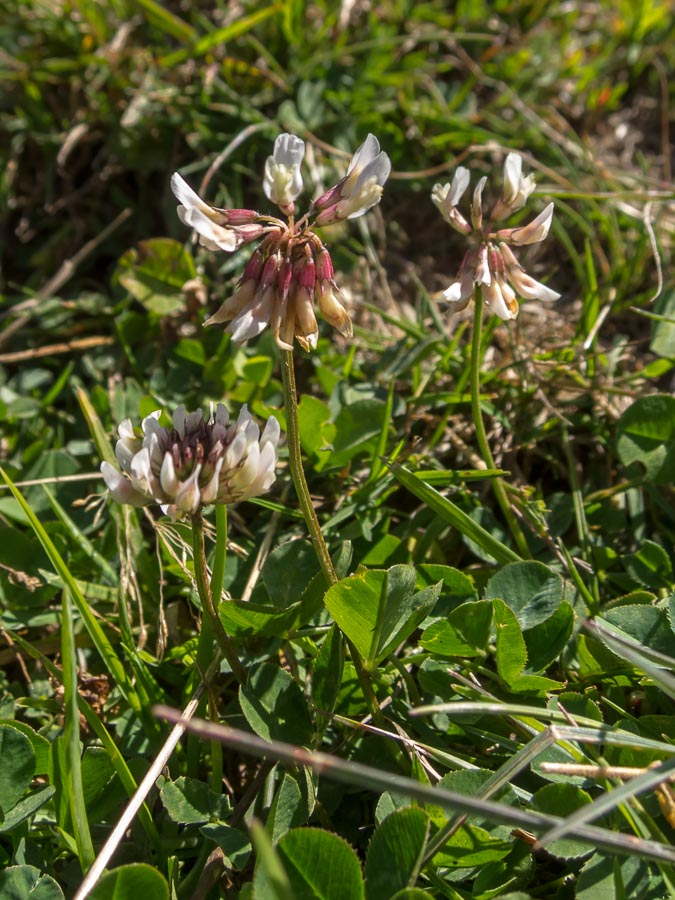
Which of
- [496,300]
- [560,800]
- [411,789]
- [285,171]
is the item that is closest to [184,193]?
[285,171]

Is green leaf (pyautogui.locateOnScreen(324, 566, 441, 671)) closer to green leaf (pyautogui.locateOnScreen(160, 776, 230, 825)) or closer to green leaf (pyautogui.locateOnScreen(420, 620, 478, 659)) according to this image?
green leaf (pyautogui.locateOnScreen(420, 620, 478, 659))

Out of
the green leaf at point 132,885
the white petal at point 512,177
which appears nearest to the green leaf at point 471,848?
the green leaf at point 132,885

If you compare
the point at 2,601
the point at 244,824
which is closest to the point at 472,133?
the point at 2,601

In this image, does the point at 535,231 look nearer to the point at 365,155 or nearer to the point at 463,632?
the point at 365,155

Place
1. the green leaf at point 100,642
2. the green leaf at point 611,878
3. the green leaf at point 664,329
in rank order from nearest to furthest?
the green leaf at point 611,878
the green leaf at point 100,642
the green leaf at point 664,329

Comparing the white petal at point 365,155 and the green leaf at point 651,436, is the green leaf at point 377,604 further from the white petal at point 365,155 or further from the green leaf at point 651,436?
the green leaf at point 651,436

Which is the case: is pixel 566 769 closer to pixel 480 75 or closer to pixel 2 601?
pixel 2 601
